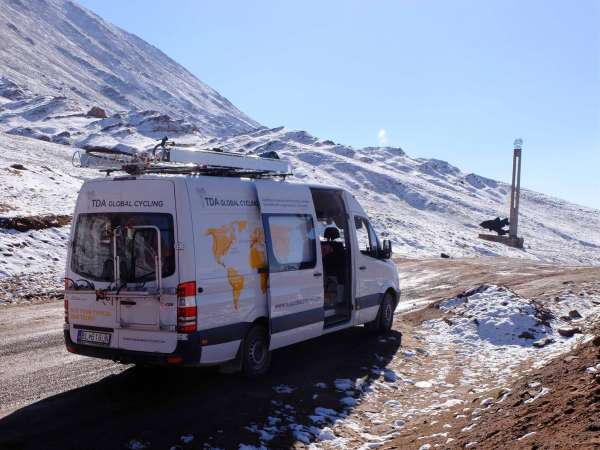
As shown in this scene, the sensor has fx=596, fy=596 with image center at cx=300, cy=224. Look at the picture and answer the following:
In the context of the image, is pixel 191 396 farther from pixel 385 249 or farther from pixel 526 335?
pixel 526 335

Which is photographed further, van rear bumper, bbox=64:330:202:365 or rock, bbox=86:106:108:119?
rock, bbox=86:106:108:119

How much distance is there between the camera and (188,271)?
21.6 ft

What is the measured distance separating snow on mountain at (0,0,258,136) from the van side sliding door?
240 ft

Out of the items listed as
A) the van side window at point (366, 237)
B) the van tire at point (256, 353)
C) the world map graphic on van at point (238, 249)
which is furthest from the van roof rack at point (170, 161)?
the van side window at point (366, 237)

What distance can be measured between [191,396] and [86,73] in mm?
139100

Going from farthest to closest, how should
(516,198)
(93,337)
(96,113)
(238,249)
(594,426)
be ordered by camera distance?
(96,113), (516,198), (238,249), (93,337), (594,426)

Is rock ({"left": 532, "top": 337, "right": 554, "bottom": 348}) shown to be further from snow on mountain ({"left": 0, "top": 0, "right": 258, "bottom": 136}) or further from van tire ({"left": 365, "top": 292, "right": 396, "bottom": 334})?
snow on mountain ({"left": 0, "top": 0, "right": 258, "bottom": 136})

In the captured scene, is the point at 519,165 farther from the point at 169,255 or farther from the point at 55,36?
the point at 55,36

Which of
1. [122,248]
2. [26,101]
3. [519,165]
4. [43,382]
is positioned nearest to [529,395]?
[122,248]

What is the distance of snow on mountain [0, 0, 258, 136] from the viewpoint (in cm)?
9495

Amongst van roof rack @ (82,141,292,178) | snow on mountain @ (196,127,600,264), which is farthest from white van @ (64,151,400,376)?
snow on mountain @ (196,127,600,264)

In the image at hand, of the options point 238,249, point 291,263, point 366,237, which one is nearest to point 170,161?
point 238,249

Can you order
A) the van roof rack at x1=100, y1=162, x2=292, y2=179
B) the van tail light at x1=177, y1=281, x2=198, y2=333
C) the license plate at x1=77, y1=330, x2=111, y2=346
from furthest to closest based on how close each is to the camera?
the van roof rack at x1=100, y1=162, x2=292, y2=179 → the license plate at x1=77, y1=330, x2=111, y2=346 → the van tail light at x1=177, y1=281, x2=198, y2=333

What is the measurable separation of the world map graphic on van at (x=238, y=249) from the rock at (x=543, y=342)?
17.1ft
